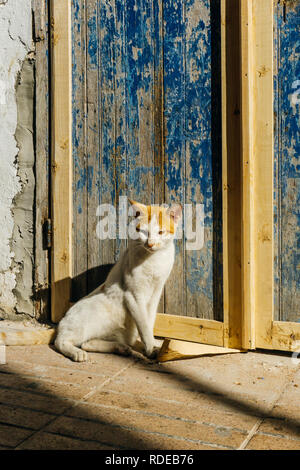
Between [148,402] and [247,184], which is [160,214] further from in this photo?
[148,402]

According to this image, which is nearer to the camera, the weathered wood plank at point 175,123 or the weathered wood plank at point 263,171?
the weathered wood plank at point 263,171

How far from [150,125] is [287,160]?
3.05 feet

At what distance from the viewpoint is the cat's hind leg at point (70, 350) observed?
2957 millimetres

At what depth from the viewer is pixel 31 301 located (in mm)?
3822

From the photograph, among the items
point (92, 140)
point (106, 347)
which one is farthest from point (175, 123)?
point (106, 347)

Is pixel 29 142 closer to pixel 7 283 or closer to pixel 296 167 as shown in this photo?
pixel 7 283

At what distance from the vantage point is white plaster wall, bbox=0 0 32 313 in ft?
12.2

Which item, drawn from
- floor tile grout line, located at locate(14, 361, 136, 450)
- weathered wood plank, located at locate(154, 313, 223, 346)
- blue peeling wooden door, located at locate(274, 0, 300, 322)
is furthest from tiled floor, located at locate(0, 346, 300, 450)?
blue peeling wooden door, located at locate(274, 0, 300, 322)

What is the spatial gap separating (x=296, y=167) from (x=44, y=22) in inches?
82.6

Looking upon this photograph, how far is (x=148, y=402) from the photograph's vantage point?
242 cm

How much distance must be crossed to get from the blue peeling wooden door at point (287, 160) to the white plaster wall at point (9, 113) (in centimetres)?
186

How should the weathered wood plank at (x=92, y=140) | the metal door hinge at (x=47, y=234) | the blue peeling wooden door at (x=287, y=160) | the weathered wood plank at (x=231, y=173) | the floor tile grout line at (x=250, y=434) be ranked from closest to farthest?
1. the floor tile grout line at (x=250, y=434)
2. the blue peeling wooden door at (x=287, y=160)
3. the weathered wood plank at (x=231, y=173)
4. the weathered wood plank at (x=92, y=140)
5. the metal door hinge at (x=47, y=234)

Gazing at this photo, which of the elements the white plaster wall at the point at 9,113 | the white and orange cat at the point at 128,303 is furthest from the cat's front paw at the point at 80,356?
the white plaster wall at the point at 9,113

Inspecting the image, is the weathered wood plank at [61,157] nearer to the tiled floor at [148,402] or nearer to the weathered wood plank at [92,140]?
the weathered wood plank at [92,140]
